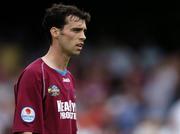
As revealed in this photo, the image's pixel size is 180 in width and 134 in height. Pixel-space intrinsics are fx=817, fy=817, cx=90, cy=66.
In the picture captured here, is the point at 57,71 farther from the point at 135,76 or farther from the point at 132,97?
the point at 135,76

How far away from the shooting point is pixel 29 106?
22.0 ft

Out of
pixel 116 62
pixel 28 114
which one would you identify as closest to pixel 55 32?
pixel 28 114

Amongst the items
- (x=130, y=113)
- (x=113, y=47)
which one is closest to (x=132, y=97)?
(x=130, y=113)

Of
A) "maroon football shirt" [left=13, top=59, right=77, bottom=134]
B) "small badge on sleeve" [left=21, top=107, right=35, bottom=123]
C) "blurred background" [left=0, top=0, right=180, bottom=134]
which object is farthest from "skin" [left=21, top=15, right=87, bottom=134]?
"blurred background" [left=0, top=0, right=180, bottom=134]

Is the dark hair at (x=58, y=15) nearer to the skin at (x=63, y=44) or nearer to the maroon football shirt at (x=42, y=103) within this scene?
the skin at (x=63, y=44)

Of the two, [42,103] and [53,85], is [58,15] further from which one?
[42,103]

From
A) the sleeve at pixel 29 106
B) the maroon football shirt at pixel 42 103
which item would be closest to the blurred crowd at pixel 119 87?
the maroon football shirt at pixel 42 103

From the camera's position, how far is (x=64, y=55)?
7.06m

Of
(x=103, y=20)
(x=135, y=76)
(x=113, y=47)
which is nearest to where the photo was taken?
(x=135, y=76)

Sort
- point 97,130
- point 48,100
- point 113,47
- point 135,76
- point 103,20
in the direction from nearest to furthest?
point 48,100 < point 97,130 < point 135,76 < point 113,47 < point 103,20

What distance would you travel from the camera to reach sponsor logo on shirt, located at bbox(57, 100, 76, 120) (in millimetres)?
6872

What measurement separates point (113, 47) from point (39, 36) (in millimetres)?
1740

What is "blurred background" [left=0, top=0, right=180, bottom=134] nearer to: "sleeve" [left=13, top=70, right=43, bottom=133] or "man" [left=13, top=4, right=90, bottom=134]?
"man" [left=13, top=4, right=90, bottom=134]

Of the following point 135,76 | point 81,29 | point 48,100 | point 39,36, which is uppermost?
point 39,36
